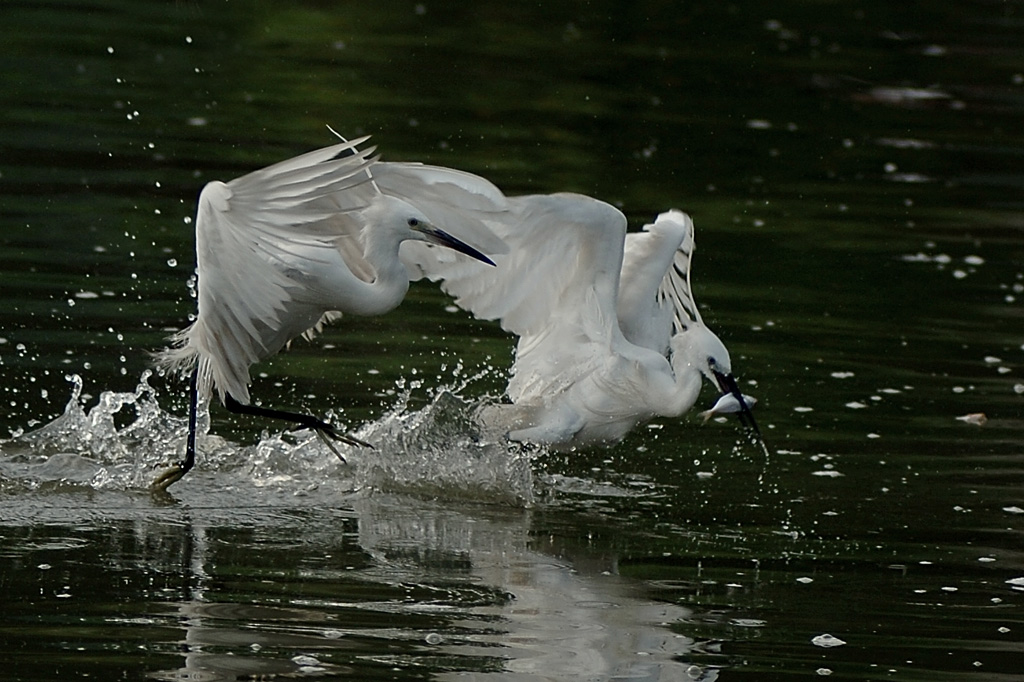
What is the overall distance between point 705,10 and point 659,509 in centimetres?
1532

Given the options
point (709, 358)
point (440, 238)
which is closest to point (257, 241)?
point (440, 238)

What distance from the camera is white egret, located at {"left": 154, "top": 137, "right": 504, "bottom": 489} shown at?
7.12m

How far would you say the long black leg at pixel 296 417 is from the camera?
26.9 ft

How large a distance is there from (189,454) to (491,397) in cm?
153

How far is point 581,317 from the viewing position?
8320 millimetres

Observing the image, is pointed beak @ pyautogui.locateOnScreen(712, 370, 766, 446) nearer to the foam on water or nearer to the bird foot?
the foam on water

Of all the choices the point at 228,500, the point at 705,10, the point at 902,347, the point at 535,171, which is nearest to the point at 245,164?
the point at 535,171

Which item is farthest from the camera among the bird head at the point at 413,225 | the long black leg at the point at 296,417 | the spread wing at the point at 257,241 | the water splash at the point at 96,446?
the long black leg at the point at 296,417

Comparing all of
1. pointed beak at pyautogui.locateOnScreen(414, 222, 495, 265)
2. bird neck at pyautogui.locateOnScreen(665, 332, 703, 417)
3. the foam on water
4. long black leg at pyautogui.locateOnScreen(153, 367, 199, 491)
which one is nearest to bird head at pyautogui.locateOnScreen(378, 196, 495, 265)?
pointed beak at pyautogui.locateOnScreen(414, 222, 495, 265)

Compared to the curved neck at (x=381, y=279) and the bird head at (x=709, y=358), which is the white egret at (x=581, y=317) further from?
the curved neck at (x=381, y=279)

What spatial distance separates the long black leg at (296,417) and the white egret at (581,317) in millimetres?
731

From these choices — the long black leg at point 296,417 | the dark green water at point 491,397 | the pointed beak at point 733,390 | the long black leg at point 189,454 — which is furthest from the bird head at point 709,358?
the long black leg at point 189,454

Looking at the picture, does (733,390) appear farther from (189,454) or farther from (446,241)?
(189,454)

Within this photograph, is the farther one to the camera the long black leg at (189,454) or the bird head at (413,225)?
the long black leg at (189,454)
